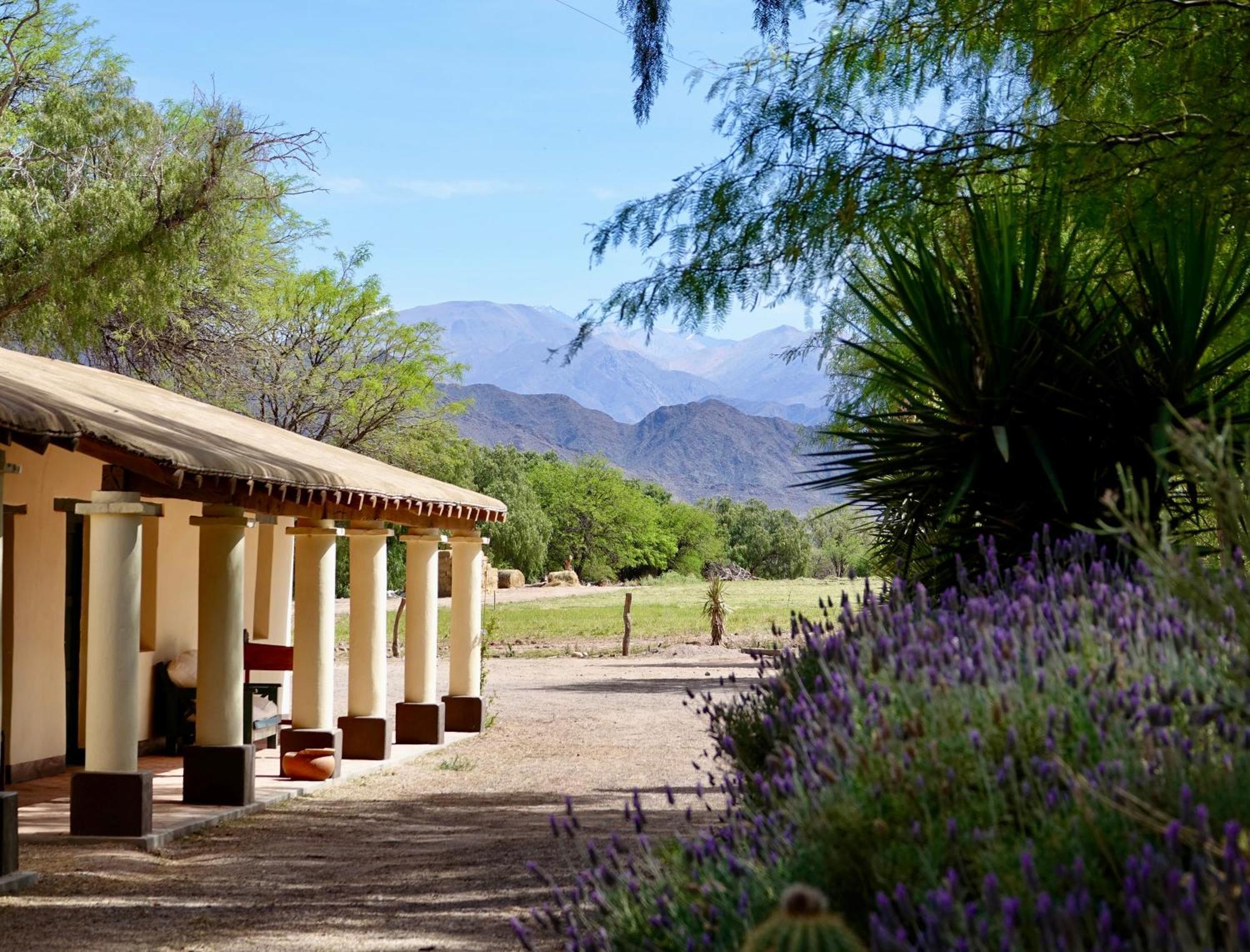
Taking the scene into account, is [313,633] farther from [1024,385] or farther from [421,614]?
[1024,385]

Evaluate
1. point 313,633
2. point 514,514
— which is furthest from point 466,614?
point 514,514

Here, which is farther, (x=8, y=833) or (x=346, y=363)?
(x=346, y=363)

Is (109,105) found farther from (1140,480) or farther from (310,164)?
(1140,480)

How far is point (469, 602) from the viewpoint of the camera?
1561 cm

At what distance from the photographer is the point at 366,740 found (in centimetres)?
1318

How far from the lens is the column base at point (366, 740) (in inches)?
518

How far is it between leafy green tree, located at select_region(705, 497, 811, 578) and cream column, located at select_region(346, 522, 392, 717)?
8252 centimetres

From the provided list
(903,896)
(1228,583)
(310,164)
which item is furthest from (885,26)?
(310,164)

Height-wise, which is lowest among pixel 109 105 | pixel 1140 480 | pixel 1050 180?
pixel 1140 480

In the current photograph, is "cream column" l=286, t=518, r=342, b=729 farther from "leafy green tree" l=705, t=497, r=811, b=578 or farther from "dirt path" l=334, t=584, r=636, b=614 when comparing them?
"leafy green tree" l=705, t=497, r=811, b=578

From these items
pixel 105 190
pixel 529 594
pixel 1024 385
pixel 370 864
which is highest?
pixel 105 190

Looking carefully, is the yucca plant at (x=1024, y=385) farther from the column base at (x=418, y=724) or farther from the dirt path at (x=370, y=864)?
the column base at (x=418, y=724)

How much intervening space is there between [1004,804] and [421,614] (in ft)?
39.7

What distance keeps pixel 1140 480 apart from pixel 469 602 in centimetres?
1065
